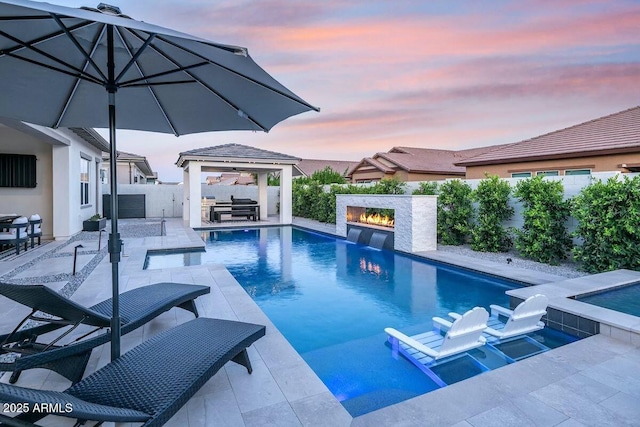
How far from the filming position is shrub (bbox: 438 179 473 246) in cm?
1130

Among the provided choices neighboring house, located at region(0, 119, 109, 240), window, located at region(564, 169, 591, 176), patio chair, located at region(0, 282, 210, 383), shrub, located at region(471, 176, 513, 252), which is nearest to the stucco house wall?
neighboring house, located at region(0, 119, 109, 240)

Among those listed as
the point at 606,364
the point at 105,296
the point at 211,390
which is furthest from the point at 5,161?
the point at 606,364

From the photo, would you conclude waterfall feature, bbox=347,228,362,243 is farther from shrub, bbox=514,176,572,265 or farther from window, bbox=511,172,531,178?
window, bbox=511,172,531,178

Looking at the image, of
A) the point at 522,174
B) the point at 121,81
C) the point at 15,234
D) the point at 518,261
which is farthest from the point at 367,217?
the point at 121,81

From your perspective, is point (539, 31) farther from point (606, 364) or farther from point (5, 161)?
point (5, 161)

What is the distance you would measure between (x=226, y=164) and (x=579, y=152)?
1460 cm

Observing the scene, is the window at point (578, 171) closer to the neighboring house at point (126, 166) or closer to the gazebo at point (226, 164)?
the gazebo at point (226, 164)

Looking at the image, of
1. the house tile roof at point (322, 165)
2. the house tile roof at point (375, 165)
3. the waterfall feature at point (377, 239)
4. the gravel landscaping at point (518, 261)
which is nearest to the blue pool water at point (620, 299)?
the gravel landscaping at point (518, 261)

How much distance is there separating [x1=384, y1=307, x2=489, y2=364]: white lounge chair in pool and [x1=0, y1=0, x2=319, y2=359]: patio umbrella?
118 inches

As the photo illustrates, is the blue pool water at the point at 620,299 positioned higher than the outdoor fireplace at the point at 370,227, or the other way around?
the outdoor fireplace at the point at 370,227

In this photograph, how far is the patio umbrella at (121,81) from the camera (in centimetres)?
266

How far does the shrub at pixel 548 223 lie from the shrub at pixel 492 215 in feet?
3.48

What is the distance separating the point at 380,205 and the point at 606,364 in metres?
8.92

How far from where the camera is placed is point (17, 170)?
11.1 meters
